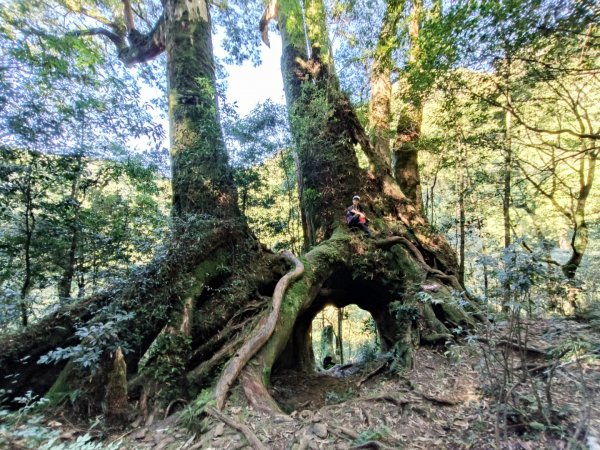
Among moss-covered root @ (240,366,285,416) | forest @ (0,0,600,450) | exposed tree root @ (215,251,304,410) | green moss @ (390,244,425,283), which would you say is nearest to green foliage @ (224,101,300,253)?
forest @ (0,0,600,450)

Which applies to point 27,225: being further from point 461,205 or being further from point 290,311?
point 461,205

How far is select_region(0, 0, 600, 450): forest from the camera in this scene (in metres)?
3.01

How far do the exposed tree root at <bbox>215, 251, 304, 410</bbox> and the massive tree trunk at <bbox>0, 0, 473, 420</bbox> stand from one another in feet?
0.06

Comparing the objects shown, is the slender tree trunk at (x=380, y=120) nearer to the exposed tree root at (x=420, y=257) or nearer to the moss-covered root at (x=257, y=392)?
the exposed tree root at (x=420, y=257)

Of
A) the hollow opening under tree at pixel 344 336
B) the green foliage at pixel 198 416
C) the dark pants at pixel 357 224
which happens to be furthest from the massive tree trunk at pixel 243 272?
the hollow opening under tree at pixel 344 336

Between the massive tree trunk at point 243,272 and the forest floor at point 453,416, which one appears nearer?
the forest floor at point 453,416

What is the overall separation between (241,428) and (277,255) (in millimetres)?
3663

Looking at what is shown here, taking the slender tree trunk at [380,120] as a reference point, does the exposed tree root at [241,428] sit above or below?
below

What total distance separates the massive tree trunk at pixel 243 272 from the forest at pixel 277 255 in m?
0.04

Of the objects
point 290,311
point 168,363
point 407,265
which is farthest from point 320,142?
point 168,363

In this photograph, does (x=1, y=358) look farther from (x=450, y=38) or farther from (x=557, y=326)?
(x=557, y=326)

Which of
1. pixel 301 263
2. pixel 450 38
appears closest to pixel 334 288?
pixel 301 263

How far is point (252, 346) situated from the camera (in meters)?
4.01

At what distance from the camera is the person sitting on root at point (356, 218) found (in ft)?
22.6
